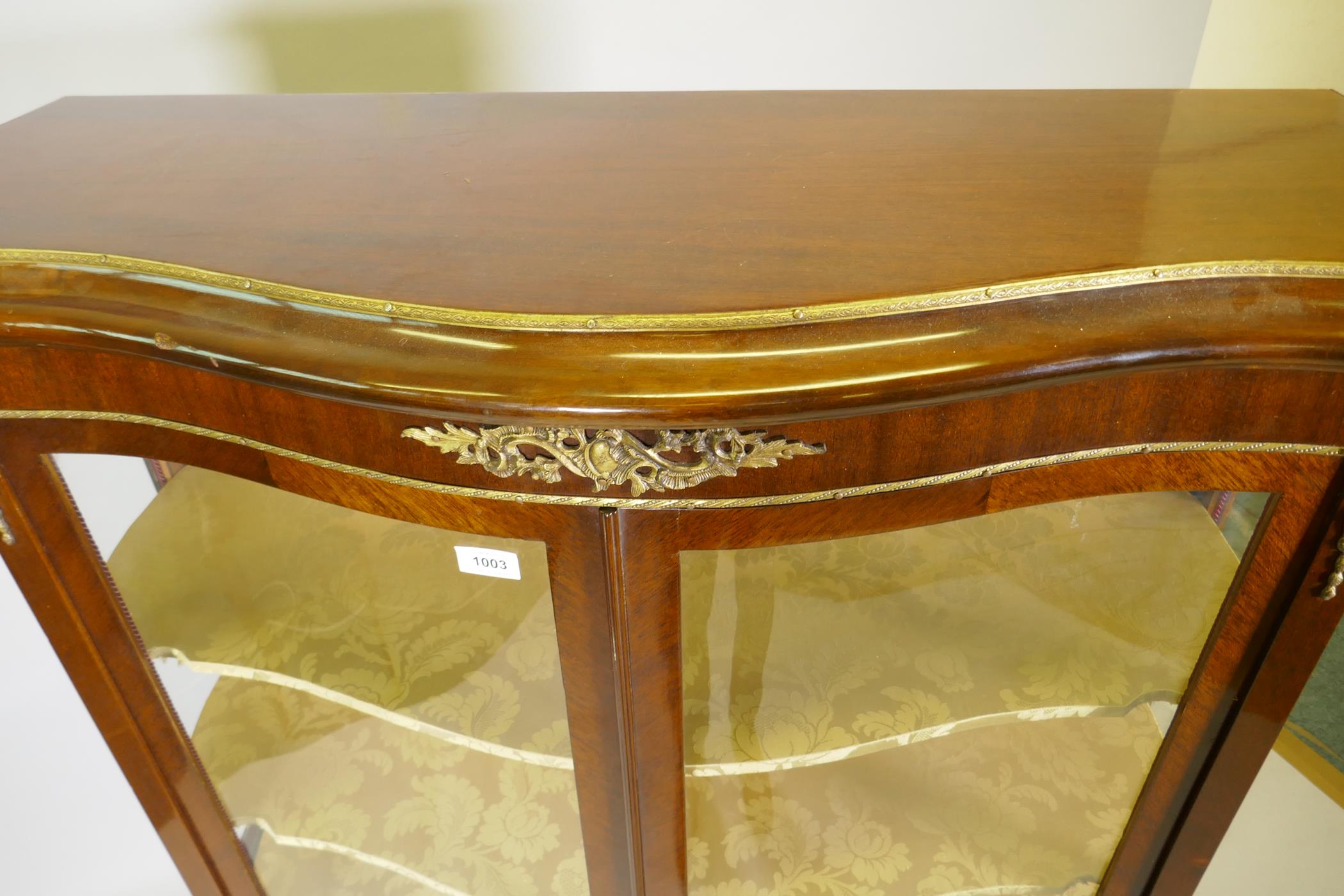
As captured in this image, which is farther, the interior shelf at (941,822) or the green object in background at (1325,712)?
the green object in background at (1325,712)

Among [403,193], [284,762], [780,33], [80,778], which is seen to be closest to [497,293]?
[403,193]

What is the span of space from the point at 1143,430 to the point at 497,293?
262 mm

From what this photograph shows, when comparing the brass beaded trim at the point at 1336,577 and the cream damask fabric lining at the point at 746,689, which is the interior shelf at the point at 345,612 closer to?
the cream damask fabric lining at the point at 746,689

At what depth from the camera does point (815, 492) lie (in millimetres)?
385

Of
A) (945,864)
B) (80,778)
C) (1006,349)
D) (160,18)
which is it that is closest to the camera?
(1006,349)

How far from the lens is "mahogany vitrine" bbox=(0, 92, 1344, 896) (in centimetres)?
36

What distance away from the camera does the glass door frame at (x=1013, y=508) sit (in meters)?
0.40

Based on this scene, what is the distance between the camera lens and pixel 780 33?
833 mm

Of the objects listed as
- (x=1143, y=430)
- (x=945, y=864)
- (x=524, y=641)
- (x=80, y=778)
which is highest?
(x=1143, y=430)

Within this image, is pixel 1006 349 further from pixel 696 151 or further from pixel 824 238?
pixel 696 151

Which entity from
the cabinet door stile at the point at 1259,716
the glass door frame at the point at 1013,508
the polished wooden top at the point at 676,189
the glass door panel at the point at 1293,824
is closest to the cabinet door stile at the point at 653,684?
the glass door frame at the point at 1013,508

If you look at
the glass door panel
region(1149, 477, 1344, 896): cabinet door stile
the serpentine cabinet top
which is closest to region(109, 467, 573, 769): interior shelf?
the serpentine cabinet top

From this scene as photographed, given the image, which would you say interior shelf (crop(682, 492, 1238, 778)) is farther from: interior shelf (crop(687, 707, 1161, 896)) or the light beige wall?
the light beige wall

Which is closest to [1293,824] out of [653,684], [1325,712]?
[1325,712]
